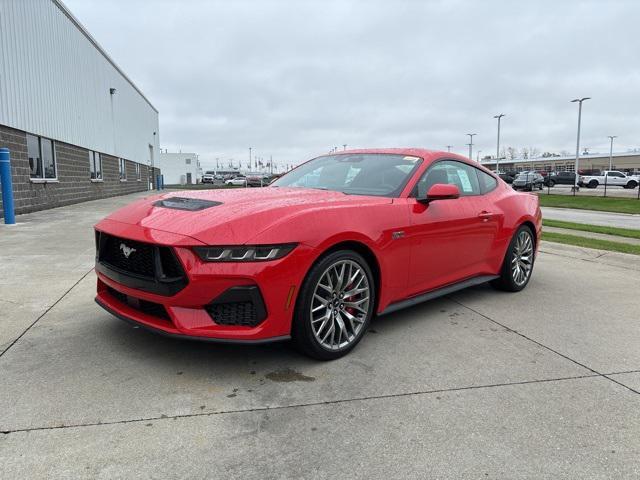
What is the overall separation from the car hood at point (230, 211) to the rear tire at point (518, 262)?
6.69ft

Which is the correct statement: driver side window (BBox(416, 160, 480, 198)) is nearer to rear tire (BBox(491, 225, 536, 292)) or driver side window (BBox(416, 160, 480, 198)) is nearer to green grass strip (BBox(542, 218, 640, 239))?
rear tire (BBox(491, 225, 536, 292))

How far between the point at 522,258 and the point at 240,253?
3713 mm

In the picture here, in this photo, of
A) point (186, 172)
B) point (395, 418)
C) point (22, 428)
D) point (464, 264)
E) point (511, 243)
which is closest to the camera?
point (22, 428)

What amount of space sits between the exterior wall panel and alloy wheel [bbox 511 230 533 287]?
12450mm

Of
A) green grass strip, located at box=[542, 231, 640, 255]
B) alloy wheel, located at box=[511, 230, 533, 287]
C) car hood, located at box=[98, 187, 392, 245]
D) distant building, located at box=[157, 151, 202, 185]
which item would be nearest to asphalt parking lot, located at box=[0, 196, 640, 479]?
alloy wheel, located at box=[511, 230, 533, 287]

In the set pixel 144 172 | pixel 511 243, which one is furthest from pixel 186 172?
pixel 511 243

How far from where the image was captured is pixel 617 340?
12.3 feet

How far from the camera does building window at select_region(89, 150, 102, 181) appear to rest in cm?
2075

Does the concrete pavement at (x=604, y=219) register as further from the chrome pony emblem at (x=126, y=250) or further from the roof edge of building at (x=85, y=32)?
the roof edge of building at (x=85, y=32)

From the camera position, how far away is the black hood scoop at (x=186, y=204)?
3241 mm

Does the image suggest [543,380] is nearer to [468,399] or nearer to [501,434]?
[468,399]

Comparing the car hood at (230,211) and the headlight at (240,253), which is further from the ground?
the car hood at (230,211)

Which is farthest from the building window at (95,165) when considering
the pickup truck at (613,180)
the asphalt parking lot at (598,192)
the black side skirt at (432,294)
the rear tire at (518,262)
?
the pickup truck at (613,180)

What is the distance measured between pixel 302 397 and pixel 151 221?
4.99 feet
